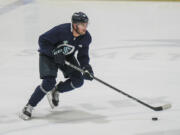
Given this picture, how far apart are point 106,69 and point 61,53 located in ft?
4.73

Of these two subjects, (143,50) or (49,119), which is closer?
(49,119)

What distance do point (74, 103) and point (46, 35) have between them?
0.68 m

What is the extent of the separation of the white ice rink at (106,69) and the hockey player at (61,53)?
21 cm

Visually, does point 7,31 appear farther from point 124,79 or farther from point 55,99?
point 55,99

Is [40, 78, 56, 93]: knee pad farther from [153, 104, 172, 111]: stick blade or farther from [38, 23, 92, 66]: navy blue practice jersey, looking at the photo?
[153, 104, 172, 111]: stick blade

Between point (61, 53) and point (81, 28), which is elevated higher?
point (81, 28)

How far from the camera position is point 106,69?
4.81m

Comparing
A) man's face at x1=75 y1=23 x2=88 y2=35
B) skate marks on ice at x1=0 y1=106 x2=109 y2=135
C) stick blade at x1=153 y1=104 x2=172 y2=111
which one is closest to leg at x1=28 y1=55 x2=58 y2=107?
skate marks on ice at x1=0 y1=106 x2=109 y2=135

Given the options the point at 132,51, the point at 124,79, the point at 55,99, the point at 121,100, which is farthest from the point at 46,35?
the point at 132,51

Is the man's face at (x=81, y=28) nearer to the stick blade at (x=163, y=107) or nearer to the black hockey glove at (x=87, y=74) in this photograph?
the black hockey glove at (x=87, y=74)

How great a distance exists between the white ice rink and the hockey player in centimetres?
21
